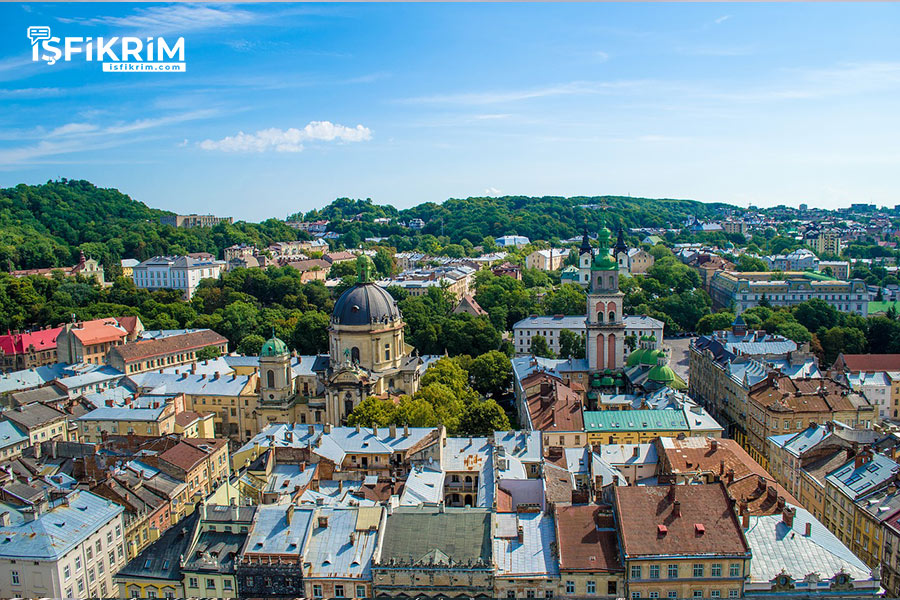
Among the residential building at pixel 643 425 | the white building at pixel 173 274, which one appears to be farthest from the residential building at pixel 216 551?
the white building at pixel 173 274

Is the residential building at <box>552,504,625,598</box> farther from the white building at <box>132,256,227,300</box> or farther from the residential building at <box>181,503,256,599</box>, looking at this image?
the white building at <box>132,256,227,300</box>

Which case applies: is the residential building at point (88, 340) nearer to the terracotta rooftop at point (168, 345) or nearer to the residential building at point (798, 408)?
the terracotta rooftop at point (168, 345)

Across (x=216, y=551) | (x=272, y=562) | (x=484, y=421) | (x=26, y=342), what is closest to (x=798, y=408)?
(x=484, y=421)

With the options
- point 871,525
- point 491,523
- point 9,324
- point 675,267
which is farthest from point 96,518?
point 675,267

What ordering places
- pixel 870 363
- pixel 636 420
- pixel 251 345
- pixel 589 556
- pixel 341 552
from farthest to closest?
pixel 251 345, pixel 870 363, pixel 636 420, pixel 341 552, pixel 589 556

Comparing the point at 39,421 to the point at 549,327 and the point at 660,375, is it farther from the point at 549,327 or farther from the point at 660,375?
the point at 549,327
